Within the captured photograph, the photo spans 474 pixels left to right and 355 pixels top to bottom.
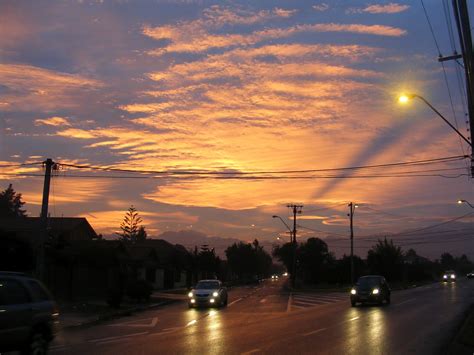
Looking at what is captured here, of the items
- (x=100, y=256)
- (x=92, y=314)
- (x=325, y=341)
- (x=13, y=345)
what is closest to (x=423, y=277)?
(x=100, y=256)

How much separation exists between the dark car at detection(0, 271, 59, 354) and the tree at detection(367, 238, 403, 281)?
73629mm

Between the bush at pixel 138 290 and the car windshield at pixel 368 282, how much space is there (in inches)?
520

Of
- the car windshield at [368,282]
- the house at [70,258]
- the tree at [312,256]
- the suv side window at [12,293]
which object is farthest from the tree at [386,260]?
the suv side window at [12,293]

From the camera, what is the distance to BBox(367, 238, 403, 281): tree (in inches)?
3201

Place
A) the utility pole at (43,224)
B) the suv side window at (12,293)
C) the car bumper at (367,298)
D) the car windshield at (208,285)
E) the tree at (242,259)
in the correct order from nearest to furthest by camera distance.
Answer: the suv side window at (12,293) → the utility pole at (43,224) → the car bumper at (367,298) → the car windshield at (208,285) → the tree at (242,259)

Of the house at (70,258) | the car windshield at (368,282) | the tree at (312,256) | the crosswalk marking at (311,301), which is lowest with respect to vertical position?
the crosswalk marking at (311,301)

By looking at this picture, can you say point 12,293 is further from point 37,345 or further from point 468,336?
point 468,336

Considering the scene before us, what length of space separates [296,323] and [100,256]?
2106 cm

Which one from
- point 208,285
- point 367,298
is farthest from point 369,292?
point 208,285

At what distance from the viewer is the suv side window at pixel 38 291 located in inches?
455

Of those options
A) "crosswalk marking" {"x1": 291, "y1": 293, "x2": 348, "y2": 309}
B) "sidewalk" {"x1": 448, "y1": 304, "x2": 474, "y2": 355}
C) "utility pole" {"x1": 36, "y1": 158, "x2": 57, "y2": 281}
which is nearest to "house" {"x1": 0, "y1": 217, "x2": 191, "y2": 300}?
"utility pole" {"x1": 36, "y1": 158, "x2": 57, "y2": 281}

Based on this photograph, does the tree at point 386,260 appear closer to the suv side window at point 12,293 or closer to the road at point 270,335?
the road at point 270,335

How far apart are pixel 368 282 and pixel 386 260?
2005 inches

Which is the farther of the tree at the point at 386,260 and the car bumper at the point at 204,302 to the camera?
the tree at the point at 386,260
